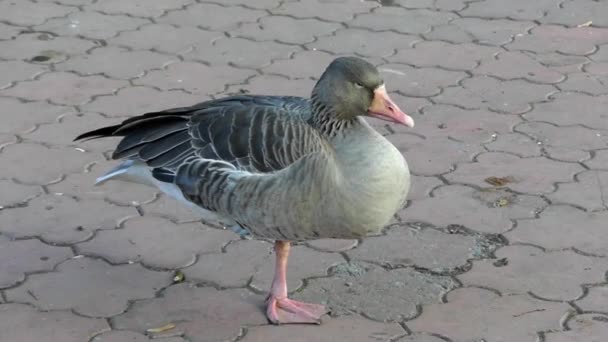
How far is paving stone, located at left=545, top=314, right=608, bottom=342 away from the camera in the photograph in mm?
4496

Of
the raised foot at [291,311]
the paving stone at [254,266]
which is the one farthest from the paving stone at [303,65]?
the raised foot at [291,311]

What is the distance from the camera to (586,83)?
702 cm

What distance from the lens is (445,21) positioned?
8031mm

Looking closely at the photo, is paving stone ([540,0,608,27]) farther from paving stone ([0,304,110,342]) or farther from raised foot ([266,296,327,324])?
paving stone ([0,304,110,342])

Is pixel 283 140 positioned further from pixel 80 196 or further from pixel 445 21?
pixel 445 21

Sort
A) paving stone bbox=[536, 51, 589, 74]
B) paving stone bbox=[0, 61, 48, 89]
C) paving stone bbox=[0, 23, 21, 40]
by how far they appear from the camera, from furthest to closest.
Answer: paving stone bbox=[0, 23, 21, 40] → paving stone bbox=[536, 51, 589, 74] → paving stone bbox=[0, 61, 48, 89]

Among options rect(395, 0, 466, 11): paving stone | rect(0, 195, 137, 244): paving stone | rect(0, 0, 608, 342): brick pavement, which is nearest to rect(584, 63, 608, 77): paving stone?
rect(0, 0, 608, 342): brick pavement

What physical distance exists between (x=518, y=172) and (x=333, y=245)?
123 cm

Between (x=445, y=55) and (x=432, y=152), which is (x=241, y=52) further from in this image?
(x=432, y=152)

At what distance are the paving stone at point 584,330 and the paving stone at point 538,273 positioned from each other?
0.17 meters

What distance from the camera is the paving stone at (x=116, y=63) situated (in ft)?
23.5

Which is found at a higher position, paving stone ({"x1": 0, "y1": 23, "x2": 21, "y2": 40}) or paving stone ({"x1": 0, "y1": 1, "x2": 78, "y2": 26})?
paving stone ({"x1": 0, "y1": 1, "x2": 78, "y2": 26})

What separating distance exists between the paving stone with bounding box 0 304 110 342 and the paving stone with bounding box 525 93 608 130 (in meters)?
3.04

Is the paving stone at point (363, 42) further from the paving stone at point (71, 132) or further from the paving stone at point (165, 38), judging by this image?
the paving stone at point (71, 132)
